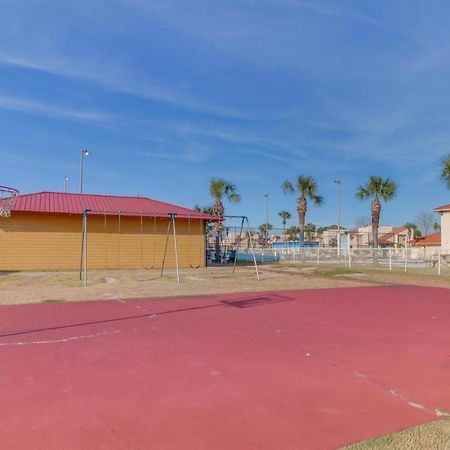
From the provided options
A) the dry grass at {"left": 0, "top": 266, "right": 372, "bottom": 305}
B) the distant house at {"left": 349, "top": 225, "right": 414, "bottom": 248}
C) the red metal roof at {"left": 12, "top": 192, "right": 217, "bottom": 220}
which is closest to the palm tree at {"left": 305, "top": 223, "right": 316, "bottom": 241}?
the distant house at {"left": 349, "top": 225, "right": 414, "bottom": 248}

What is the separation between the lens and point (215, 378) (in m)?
5.55

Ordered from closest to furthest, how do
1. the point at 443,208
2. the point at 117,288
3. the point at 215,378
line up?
1. the point at 215,378
2. the point at 117,288
3. the point at 443,208

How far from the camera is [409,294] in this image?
15.2 metres

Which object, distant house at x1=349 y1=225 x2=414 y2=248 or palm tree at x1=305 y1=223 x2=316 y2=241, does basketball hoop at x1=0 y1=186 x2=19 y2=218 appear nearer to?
distant house at x1=349 y1=225 x2=414 y2=248

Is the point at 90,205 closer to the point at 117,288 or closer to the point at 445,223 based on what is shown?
the point at 117,288

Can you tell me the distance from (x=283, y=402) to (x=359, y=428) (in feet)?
2.90

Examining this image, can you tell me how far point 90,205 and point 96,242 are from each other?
2488 millimetres

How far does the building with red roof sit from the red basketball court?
15018 mm

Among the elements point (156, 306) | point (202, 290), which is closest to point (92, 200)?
point (202, 290)

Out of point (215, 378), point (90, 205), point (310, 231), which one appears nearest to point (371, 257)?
point (90, 205)

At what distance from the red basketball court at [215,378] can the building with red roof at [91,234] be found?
49.3 ft

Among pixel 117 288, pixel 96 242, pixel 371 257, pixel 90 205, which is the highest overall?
pixel 90 205

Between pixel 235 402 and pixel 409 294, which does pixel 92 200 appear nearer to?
pixel 409 294

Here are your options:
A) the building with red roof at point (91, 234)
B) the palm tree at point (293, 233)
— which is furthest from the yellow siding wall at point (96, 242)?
the palm tree at point (293, 233)
